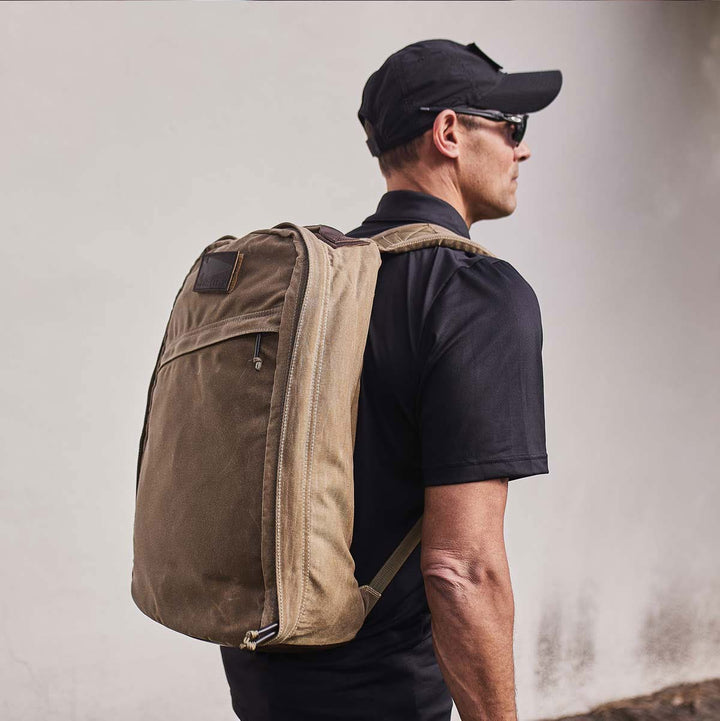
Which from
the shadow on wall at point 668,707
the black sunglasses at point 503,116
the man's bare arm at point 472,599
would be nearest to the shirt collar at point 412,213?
the black sunglasses at point 503,116

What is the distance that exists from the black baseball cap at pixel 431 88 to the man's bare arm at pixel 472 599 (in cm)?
48

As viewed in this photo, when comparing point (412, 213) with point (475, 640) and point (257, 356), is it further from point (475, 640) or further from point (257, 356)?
point (475, 640)

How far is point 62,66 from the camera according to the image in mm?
1950

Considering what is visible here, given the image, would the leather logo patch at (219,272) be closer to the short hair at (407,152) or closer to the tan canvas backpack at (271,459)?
the tan canvas backpack at (271,459)

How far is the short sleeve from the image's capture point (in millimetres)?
812

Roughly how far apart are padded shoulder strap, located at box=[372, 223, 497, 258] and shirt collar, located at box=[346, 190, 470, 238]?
Result: 44mm

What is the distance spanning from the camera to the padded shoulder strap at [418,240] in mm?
896

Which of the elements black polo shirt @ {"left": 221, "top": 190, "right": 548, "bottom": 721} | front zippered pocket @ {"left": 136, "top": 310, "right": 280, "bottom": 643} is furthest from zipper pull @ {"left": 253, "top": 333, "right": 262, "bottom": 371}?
black polo shirt @ {"left": 221, "top": 190, "right": 548, "bottom": 721}

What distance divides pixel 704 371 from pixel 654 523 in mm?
552

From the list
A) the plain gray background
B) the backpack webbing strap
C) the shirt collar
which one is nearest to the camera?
the backpack webbing strap

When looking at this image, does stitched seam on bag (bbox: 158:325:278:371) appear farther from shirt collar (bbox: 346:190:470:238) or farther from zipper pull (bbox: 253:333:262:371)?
shirt collar (bbox: 346:190:470:238)

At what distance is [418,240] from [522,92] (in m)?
0.32

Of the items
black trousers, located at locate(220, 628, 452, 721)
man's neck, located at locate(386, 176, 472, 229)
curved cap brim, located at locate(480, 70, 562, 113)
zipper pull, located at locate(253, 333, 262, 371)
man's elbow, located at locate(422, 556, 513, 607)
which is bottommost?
black trousers, located at locate(220, 628, 452, 721)

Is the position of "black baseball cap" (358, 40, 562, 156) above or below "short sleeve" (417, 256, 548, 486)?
above
